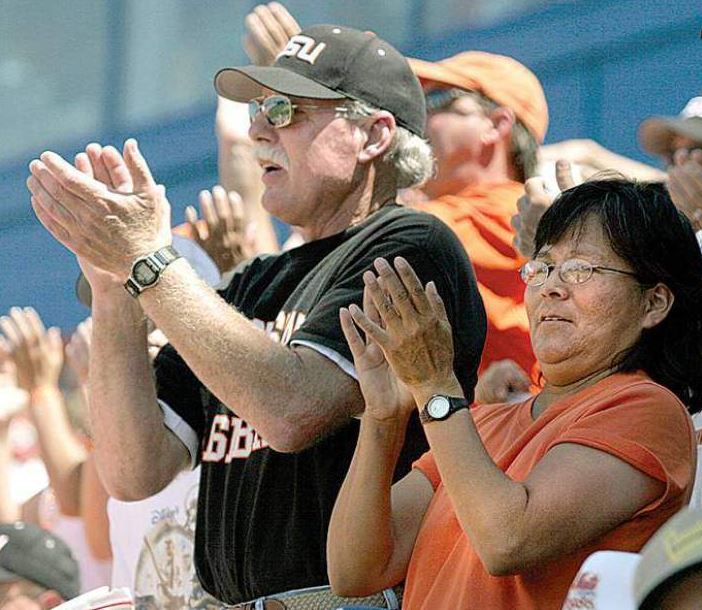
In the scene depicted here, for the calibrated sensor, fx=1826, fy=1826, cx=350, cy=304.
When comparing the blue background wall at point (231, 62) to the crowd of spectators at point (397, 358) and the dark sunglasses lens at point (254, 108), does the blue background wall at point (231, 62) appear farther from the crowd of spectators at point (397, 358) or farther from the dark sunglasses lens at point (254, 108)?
the dark sunglasses lens at point (254, 108)

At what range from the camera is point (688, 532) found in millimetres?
1828

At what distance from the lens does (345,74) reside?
11.8 feet

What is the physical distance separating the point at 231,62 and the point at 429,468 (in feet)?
11.3

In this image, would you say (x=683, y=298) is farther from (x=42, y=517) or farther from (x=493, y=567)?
(x=42, y=517)

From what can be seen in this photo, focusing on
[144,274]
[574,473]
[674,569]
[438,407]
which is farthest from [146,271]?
[674,569]

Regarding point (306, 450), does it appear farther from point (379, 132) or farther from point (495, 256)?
point (495, 256)

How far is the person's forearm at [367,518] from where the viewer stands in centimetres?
279

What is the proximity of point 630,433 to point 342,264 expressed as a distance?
0.89 metres

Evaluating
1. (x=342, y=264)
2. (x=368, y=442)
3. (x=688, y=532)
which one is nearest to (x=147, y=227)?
(x=342, y=264)

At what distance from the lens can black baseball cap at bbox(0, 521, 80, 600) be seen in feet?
15.4

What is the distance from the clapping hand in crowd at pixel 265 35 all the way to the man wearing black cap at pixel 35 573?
1.38 metres

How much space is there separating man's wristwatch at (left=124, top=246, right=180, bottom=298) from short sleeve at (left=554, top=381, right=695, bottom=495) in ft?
2.92

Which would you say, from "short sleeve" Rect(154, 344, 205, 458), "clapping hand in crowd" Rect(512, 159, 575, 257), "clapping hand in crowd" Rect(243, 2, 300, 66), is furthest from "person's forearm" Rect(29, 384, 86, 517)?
"clapping hand in crowd" Rect(512, 159, 575, 257)

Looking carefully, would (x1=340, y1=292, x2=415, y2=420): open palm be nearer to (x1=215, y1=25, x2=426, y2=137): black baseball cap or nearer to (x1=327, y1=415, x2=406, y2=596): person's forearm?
(x1=327, y1=415, x2=406, y2=596): person's forearm
